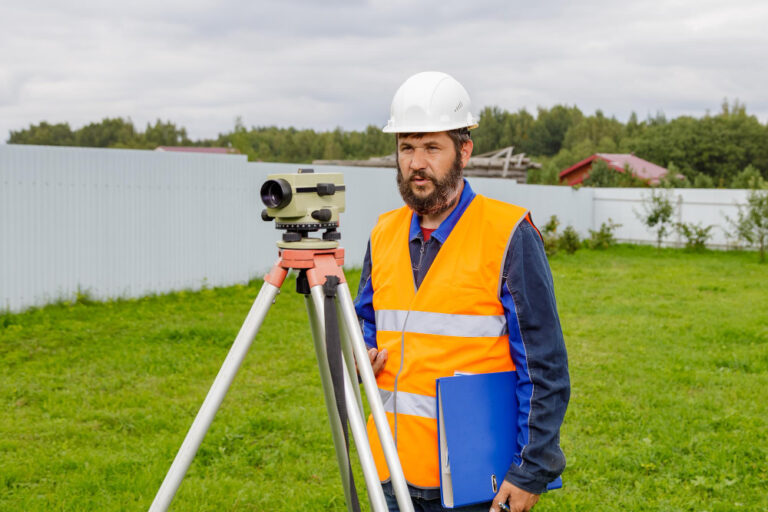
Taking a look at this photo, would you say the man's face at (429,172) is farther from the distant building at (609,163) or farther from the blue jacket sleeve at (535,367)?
the distant building at (609,163)

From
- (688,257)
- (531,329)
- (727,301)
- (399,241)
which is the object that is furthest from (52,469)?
(688,257)

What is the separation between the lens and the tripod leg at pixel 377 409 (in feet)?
5.48

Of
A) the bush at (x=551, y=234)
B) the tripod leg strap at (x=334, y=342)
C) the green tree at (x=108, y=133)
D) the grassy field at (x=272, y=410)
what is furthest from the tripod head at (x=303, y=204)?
the green tree at (x=108, y=133)

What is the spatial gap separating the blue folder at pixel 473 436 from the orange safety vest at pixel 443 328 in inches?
2.6

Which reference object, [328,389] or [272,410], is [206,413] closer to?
[328,389]

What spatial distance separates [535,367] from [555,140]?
70.9 metres

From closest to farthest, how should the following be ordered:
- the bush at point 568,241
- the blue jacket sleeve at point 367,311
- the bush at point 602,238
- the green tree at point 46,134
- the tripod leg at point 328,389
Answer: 1. the tripod leg at point 328,389
2. the blue jacket sleeve at point 367,311
3. the bush at point 568,241
4. the bush at point 602,238
5. the green tree at point 46,134

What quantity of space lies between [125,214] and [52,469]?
5.57m

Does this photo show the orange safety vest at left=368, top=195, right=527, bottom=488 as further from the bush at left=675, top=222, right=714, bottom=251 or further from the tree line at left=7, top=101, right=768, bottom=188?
the tree line at left=7, top=101, right=768, bottom=188

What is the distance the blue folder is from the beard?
0.49 metres

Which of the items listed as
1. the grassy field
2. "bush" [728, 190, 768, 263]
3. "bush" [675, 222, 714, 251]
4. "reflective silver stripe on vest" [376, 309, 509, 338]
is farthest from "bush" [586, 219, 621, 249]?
Result: "reflective silver stripe on vest" [376, 309, 509, 338]

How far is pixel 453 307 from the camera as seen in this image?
1917mm

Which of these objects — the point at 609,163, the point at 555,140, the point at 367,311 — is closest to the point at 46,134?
the point at 609,163

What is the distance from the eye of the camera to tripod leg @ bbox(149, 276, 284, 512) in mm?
1703
